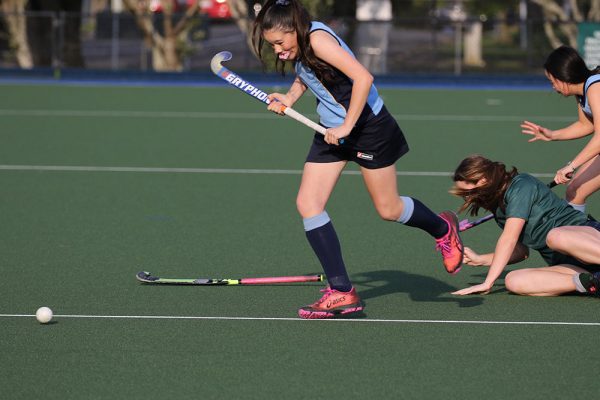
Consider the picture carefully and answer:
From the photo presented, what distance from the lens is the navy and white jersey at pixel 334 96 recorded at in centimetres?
631

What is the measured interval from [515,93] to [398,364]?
19985mm

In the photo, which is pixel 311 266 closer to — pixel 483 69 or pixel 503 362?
pixel 503 362

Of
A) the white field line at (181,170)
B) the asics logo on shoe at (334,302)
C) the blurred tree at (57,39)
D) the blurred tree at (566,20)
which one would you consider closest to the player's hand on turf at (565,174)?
the asics logo on shoe at (334,302)

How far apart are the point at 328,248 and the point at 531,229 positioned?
1.27 m

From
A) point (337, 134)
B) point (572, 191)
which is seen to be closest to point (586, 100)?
point (572, 191)

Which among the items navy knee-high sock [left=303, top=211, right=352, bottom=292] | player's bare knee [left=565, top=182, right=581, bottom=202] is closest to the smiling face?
navy knee-high sock [left=303, top=211, right=352, bottom=292]

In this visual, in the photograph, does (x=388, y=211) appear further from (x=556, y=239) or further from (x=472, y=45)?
(x=472, y=45)

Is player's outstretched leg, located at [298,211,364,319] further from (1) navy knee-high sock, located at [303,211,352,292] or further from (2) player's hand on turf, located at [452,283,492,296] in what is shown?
(2) player's hand on turf, located at [452,283,492,296]

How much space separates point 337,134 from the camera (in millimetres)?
6066

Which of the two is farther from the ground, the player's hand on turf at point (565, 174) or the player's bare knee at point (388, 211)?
the player's hand on turf at point (565, 174)

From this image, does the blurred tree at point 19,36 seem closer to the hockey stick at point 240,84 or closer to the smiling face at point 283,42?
the hockey stick at point 240,84

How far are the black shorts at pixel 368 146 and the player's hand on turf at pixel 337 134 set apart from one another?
312 mm

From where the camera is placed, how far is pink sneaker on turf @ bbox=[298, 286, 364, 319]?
640 cm

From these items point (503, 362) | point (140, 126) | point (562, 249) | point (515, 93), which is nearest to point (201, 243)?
point (562, 249)
